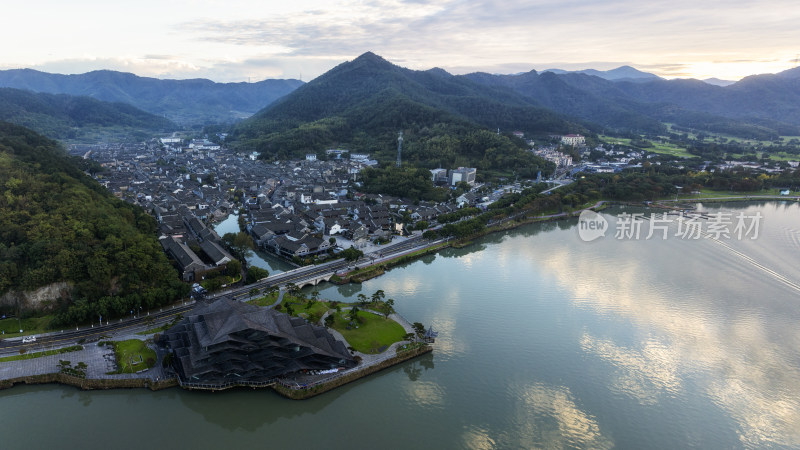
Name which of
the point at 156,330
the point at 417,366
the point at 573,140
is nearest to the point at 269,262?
the point at 156,330

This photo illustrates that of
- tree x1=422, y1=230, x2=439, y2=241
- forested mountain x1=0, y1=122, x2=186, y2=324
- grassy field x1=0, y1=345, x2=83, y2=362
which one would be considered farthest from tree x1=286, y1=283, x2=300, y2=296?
tree x1=422, y1=230, x2=439, y2=241

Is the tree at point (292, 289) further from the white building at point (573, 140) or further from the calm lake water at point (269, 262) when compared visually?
the white building at point (573, 140)

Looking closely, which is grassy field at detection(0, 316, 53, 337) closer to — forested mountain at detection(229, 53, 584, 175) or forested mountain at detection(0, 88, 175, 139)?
forested mountain at detection(229, 53, 584, 175)

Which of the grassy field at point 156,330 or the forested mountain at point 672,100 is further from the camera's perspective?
the forested mountain at point 672,100

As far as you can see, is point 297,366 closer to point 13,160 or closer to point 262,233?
point 262,233

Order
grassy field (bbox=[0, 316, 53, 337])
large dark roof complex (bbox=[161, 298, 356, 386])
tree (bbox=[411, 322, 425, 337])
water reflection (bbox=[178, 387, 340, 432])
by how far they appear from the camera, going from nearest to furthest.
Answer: water reflection (bbox=[178, 387, 340, 432]) → large dark roof complex (bbox=[161, 298, 356, 386]) → grassy field (bbox=[0, 316, 53, 337]) → tree (bbox=[411, 322, 425, 337])

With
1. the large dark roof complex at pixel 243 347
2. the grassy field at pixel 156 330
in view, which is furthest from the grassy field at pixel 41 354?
the large dark roof complex at pixel 243 347
